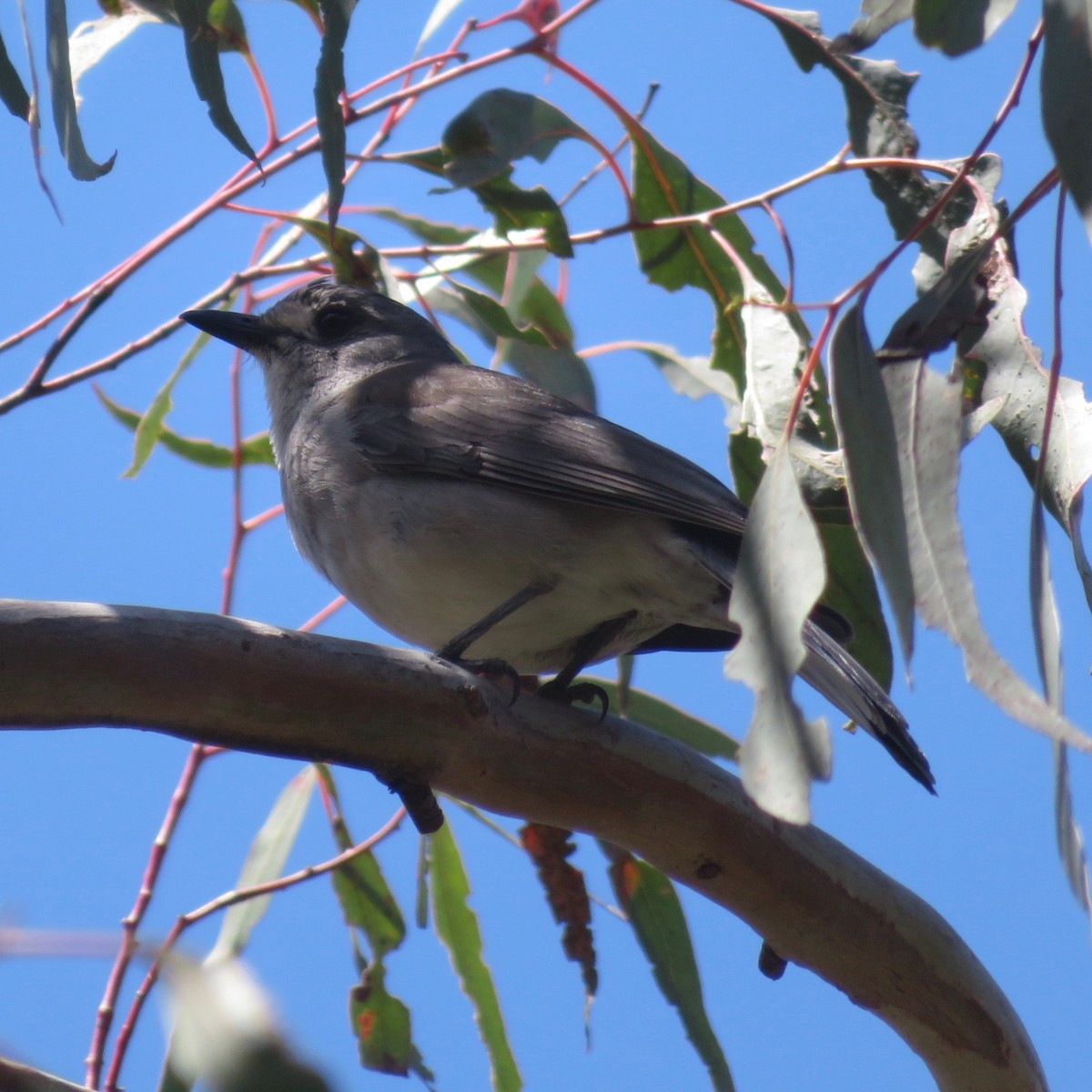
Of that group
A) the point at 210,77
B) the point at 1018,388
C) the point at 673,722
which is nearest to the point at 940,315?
the point at 1018,388

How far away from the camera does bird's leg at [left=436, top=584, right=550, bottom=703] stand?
244 centimetres

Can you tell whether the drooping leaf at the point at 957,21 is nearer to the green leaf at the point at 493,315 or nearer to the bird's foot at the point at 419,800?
the green leaf at the point at 493,315

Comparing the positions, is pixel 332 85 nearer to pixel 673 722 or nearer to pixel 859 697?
pixel 859 697

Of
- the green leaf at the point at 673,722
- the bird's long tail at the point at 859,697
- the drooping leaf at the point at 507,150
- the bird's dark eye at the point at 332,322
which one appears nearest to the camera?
the bird's long tail at the point at 859,697

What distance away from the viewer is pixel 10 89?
238 cm

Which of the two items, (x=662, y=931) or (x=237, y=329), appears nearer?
(x=662, y=931)

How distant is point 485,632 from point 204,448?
4.30 feet

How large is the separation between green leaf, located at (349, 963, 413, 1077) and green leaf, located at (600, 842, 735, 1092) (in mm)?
628

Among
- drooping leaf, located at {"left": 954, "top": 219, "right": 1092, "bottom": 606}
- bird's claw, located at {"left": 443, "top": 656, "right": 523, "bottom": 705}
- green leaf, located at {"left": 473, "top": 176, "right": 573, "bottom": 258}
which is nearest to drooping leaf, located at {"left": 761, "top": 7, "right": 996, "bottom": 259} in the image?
drooping leaf, located at {"left": 954, "top": 219, "right": 1092, "bottom": 606}

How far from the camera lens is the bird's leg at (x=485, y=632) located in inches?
96.0

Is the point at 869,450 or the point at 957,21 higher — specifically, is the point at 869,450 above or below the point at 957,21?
below

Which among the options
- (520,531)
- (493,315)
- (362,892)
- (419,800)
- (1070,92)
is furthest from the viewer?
(362,892)

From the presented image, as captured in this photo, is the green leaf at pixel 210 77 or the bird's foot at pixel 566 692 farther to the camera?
the bird's foot at pixel 566 692

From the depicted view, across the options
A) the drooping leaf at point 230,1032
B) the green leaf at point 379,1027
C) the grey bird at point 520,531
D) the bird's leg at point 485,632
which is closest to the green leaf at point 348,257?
the grey bird at point 520,531
